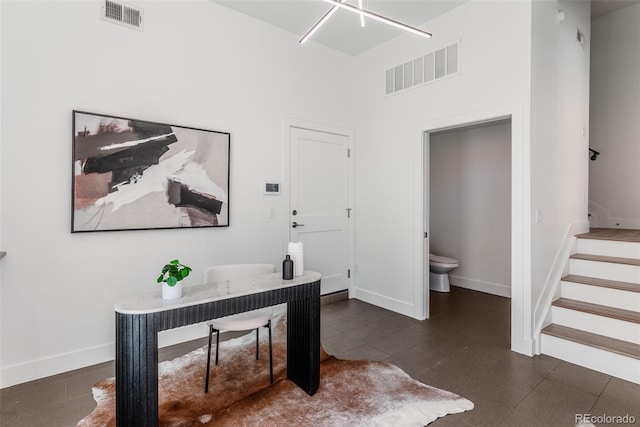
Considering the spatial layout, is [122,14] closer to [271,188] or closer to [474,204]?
[271,188]

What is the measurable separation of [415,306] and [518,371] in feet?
4.25

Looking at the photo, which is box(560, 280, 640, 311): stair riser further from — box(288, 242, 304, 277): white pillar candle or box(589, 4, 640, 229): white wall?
box(288, 242, 304, 277): white pillar candle

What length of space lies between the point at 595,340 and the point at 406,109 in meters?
2.80

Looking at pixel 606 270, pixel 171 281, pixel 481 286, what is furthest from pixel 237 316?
pixel 481 286

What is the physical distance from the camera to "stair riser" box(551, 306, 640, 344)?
2678mm

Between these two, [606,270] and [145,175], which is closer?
[145,175]

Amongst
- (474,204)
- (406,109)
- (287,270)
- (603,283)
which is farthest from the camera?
(474,204)

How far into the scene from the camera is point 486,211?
4.84 meters

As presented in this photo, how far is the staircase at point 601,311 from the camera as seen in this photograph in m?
2.60

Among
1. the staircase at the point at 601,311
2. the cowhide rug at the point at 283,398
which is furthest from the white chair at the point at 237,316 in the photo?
the staircase at the point at 601,311

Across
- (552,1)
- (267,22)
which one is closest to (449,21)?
(552,1)

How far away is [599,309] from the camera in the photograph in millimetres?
2945

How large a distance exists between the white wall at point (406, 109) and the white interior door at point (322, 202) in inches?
9.4

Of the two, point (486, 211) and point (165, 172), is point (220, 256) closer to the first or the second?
point (165, 172)
